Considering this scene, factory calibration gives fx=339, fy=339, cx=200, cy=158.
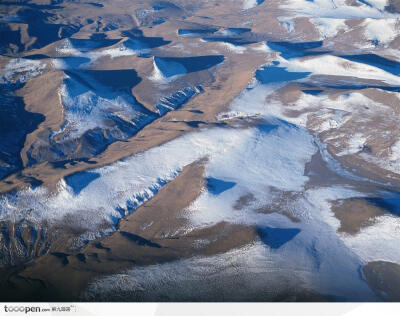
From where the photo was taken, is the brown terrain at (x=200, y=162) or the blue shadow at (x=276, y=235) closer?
the brown terrain at (x=200, y=162)

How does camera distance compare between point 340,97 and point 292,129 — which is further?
point 340,97

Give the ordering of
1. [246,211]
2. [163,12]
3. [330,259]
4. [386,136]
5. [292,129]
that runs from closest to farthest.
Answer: [330,259]
[246,211]
[386,136]
[292,129]
[163,12]

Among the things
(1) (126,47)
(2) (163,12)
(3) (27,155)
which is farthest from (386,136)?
(2) (163,12)

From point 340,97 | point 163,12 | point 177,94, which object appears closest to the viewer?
point 340,97

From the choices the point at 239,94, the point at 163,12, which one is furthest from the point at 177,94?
the point at 163,12

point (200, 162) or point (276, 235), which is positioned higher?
point (200, 162)

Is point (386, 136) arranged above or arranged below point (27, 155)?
above

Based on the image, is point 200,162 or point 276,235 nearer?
point 276,235

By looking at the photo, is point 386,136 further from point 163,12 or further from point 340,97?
point 163,12

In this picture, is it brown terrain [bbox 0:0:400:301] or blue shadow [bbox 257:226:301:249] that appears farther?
blue shadow [bbox 257:226:301:249]

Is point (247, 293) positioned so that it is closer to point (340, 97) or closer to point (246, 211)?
point (246, 211)
